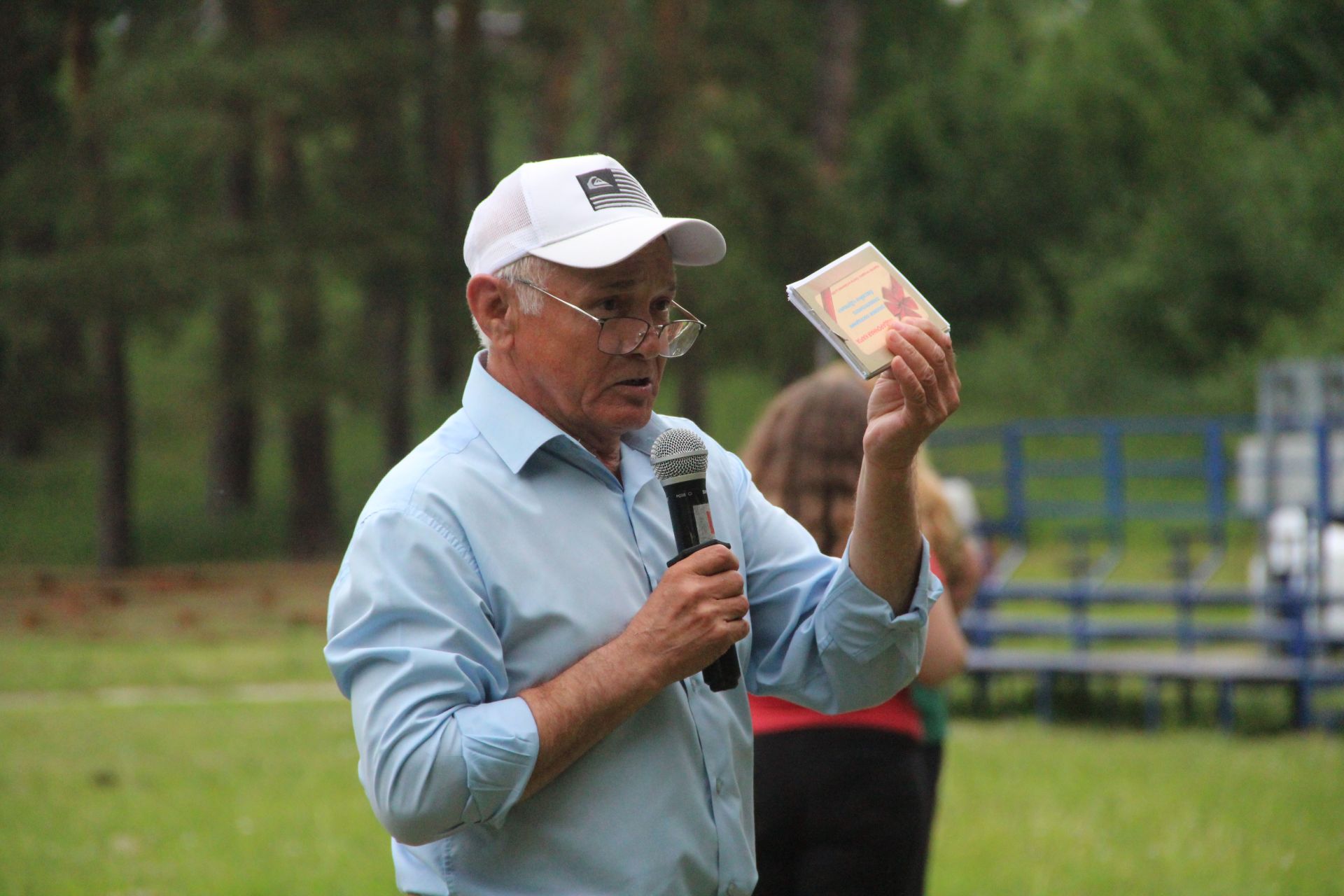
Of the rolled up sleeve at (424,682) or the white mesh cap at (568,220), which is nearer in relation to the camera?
the rolled up sleeve at (424,682)

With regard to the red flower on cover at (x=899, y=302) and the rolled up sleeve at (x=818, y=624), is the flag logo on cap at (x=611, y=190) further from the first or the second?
the rolled up sleeve at (x=818, y=624)

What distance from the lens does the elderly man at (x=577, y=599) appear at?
230cm

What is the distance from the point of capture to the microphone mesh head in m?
2.53

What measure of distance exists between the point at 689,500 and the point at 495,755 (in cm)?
53

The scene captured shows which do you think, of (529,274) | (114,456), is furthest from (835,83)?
(529,274)

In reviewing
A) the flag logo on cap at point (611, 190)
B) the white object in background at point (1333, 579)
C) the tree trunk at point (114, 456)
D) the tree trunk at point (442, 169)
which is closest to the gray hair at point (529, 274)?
the flag logo on cap at point (611, 190)

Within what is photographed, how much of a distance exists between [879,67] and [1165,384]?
10976 mm

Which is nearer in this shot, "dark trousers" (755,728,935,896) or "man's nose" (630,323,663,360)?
"man's nose" (630,323,663,360)

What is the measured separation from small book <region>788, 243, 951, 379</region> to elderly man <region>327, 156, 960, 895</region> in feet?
0.19

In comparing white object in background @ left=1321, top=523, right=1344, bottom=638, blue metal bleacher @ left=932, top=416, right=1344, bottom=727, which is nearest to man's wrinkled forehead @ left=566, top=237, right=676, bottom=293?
blue metal bleacher @ left=932, top=416, right=1344, bottom=727

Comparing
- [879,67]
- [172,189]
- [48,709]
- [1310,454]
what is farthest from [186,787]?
[879,67]

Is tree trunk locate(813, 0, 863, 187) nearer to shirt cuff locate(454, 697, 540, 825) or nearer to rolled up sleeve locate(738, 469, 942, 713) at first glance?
rolled up sleeve locate(738, 469, 942, 713)

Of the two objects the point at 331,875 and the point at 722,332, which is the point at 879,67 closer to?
the point at 722,332

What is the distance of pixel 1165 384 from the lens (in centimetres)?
2966
